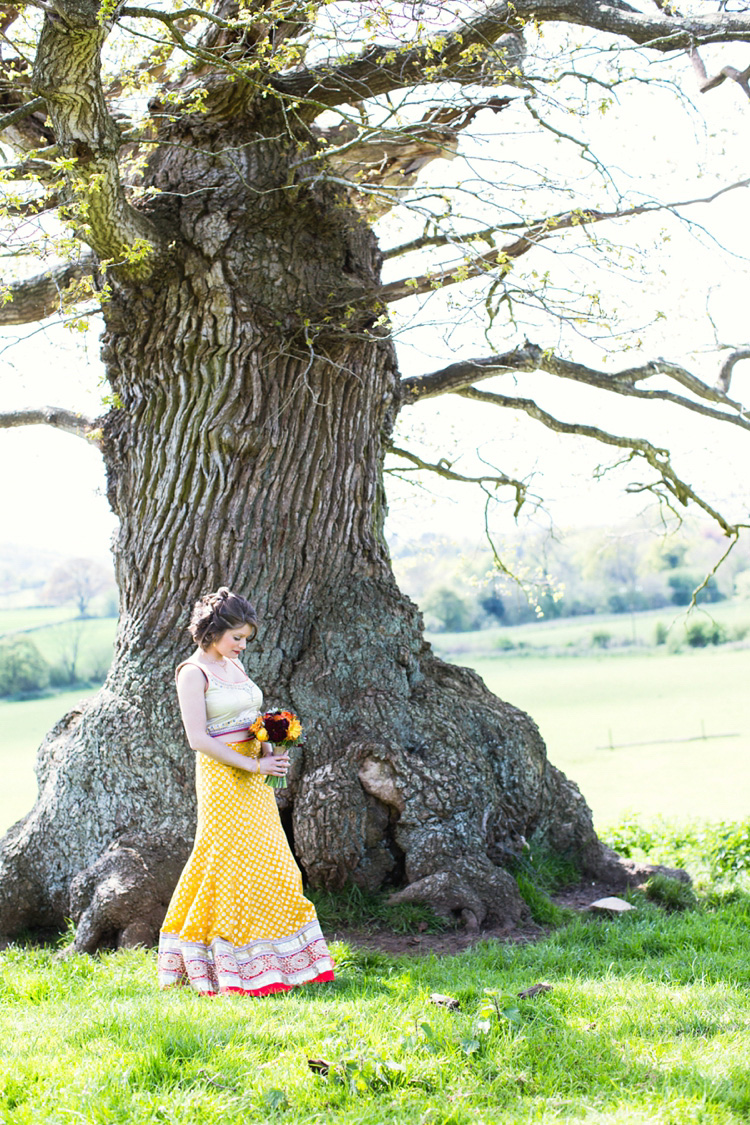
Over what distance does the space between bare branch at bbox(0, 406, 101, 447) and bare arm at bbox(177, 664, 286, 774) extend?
Result: 9.90 ft

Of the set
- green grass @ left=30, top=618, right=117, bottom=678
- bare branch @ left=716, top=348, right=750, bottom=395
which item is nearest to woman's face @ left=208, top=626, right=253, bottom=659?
bare branch @ left=716, top=348, right=750, bottom=395

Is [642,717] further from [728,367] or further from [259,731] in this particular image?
[259,731]

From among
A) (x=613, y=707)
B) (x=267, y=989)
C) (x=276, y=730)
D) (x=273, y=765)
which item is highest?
(x=276, y=730)

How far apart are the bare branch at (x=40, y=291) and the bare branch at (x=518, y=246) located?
242cm

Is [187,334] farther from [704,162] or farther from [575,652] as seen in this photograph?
[575,652]

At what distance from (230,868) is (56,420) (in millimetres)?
4357

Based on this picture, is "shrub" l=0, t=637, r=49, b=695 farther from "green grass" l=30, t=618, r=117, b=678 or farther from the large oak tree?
the large oak tree

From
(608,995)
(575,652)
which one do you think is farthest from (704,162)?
(575,652)

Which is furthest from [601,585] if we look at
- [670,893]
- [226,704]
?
[226,704]

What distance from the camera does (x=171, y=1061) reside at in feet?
10.4

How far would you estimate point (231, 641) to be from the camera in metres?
4.41

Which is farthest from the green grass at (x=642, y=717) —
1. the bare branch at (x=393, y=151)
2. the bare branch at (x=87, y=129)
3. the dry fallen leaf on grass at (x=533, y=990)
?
the bare branch at (x=87, y=129)

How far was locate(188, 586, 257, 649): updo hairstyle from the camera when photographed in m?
4.38

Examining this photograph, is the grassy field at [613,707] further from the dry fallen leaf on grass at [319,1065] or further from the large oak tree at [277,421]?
the dry fallen leaf on grass at [319,1065]
